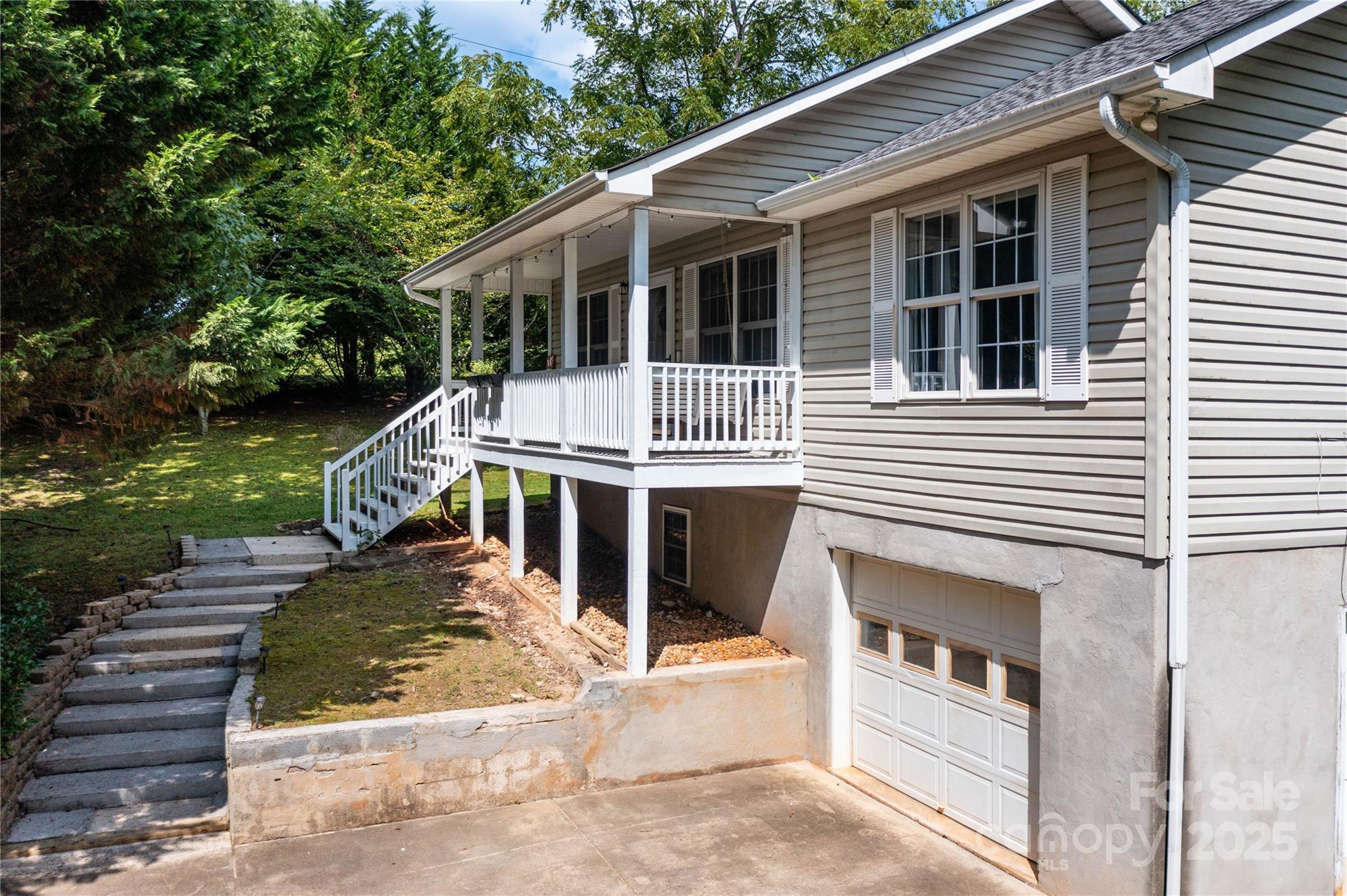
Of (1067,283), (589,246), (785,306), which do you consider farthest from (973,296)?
(589,246)

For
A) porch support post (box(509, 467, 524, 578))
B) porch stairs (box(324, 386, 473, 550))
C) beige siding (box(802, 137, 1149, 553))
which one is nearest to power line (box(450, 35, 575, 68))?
porch stairs (box(324, 386, 473, 550))

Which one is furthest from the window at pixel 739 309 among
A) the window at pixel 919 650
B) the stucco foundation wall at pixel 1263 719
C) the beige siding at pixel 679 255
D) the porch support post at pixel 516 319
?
the stucco foundation wall at pixel 1263 719

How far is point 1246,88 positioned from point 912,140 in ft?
9.32

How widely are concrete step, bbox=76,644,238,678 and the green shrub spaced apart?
1.70 feet

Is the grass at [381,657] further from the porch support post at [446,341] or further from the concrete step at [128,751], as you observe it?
the porch support post at [446,341]

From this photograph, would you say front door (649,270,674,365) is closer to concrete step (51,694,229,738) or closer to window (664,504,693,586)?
window (664,504,693,586)

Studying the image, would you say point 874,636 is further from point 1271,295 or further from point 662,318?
point 662,318

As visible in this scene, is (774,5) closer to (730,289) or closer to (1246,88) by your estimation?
(730,289)

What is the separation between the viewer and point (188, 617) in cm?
1062

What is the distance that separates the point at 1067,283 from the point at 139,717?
9038 millimetres

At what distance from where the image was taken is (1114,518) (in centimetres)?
618

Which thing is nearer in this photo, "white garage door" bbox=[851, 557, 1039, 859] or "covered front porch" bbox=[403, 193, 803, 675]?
"white garage door" bbox=[851, 557, 1039, 859]

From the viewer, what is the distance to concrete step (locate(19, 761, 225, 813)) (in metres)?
7.64

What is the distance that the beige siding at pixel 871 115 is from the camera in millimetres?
9188
